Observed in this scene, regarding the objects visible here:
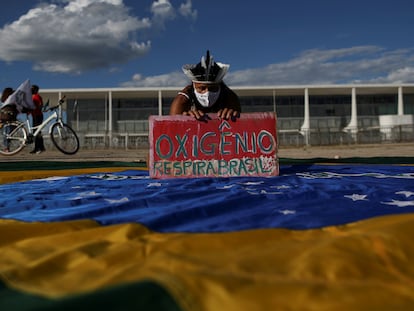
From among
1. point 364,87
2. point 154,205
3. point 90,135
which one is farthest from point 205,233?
point 364,87

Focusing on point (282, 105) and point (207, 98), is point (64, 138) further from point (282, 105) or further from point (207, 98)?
point (282, 105)

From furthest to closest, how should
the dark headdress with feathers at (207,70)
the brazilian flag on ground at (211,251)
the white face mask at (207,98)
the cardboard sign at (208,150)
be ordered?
the white face mask at (207,98), the dark headdress with feathers at (207,70), the cardboard sign at (208,150), the brazilian flag on ground at (211,251)

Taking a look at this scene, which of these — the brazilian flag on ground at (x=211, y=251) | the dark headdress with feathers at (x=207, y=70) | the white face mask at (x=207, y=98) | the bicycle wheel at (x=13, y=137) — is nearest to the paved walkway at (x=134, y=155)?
the bicycle wheel at (x=13, y=137)

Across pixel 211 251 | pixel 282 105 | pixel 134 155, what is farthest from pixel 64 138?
pixel 282 105

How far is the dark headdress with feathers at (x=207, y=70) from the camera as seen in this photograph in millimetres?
3691

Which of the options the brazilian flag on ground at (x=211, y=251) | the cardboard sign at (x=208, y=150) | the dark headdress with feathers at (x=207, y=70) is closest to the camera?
the brazilian flag on ground at (x=211, y=251)

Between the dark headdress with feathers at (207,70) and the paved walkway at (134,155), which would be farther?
the paved walkway at (134,155)

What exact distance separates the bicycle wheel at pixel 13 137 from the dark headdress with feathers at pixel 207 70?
501cm

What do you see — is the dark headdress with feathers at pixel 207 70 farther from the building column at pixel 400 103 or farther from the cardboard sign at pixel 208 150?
the building column at pixel 400 103

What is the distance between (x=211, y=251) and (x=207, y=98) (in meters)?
2.80

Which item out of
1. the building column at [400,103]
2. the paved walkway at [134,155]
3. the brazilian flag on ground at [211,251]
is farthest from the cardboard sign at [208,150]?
the building column at [400,103]

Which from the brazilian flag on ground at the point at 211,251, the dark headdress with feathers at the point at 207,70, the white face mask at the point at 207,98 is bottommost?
the brazilian flag on ground at the point at 211,251

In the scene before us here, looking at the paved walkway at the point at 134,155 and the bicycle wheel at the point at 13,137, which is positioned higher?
the bicycle wheel at the point at 13,137

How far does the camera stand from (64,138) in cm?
751
